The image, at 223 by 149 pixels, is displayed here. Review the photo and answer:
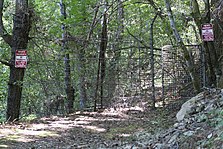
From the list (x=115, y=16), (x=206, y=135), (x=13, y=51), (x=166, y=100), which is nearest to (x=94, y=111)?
(x=166, y=100)

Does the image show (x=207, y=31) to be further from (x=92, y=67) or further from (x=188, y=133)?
(x=92, y=67)

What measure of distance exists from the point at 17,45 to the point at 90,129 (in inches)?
106

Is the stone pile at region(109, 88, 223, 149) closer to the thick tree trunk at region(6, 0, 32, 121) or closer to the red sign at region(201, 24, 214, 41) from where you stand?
the red sign at region(201, 24, 214, 41)

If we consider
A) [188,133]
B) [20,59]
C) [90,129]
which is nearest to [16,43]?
[20,59]

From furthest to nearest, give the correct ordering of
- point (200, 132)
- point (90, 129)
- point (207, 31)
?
point (90, 129) → point (207, 31) → point (200, 132)

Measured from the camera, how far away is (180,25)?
10.2 m

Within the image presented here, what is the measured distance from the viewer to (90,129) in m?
6.86

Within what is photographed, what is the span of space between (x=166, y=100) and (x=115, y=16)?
4523 mm

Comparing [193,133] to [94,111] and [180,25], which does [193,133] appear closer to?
[94,111]

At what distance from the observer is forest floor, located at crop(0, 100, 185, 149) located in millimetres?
5395

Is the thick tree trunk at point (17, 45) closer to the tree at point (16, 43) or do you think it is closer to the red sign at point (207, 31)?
the tree at point (16, 43)

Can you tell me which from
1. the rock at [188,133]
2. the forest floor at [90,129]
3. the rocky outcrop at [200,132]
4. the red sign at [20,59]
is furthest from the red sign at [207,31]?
the red sign at [20,59]

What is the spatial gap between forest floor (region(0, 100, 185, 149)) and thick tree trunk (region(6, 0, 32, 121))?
595 mm

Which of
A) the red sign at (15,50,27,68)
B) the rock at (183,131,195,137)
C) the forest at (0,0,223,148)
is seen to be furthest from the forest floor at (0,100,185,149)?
the red sign at (15,50,27,68)
